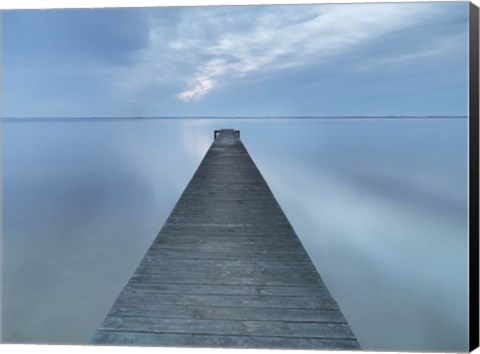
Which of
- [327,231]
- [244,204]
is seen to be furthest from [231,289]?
[327,231]

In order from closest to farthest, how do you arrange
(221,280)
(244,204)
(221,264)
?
(221,280)
(221,264)
(244,204)

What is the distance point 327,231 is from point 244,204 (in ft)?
3.91

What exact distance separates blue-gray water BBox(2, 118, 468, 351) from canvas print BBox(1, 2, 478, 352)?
2cm

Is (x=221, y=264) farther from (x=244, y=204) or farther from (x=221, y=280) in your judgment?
(x=244, y=204)

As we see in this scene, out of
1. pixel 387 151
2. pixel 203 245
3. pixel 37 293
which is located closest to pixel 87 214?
→ pixel 37 293

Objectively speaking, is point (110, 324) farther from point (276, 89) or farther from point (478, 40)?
point (478, 40)

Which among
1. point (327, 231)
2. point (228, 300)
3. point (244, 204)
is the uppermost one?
point (244, 204)

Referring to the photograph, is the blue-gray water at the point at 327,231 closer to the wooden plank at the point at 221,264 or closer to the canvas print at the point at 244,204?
the canvas print at the point at 244,204

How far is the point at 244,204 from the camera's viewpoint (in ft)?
8.36

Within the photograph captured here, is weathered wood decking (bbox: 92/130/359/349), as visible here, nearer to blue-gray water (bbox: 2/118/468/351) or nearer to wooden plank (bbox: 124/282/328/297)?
wooden plank (bbox: 124/282/328/297)

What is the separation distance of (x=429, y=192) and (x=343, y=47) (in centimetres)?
136

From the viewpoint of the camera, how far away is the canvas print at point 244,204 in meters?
1.35

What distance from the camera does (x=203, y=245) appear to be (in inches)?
70.8

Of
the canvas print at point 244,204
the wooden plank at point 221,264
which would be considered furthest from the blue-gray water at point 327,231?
the wooden plank at point 221,264
